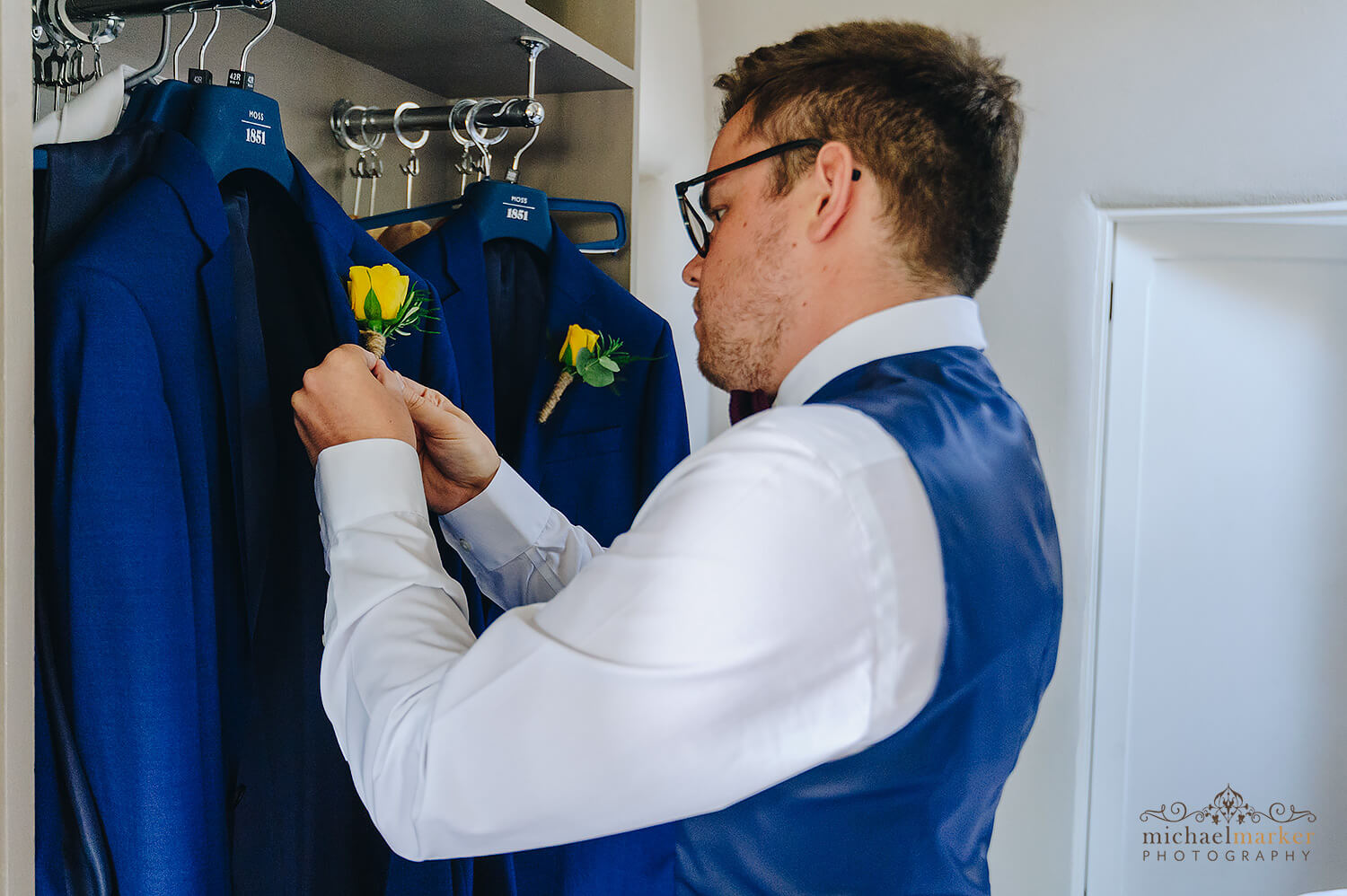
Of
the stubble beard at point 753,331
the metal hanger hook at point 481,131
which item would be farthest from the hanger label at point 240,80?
the stubble beard at point 753,331

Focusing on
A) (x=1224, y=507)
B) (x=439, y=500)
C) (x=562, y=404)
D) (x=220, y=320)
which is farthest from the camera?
(x=1224, y=507)

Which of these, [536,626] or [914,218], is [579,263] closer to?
[914,218]

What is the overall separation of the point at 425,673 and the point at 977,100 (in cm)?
79

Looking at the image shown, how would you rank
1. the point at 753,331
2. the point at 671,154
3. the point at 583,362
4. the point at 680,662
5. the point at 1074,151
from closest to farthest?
the point at 680,662, the point at 753,331, the point at 583,362, the point at 1074,151, the point at 671,154

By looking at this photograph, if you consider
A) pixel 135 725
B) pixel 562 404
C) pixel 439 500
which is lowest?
pixel 135 725

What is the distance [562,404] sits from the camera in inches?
62.2

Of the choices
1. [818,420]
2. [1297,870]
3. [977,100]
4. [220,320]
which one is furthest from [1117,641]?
[220,320]

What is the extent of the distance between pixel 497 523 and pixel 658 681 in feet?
1.86

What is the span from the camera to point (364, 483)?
94cm

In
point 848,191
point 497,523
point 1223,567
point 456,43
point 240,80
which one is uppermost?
point 456,43

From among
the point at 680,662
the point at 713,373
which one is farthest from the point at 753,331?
the point at 680,662

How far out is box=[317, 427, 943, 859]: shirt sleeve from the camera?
75cm

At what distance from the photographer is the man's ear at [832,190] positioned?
105 centimetres

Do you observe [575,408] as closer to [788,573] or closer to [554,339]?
[554,339]
